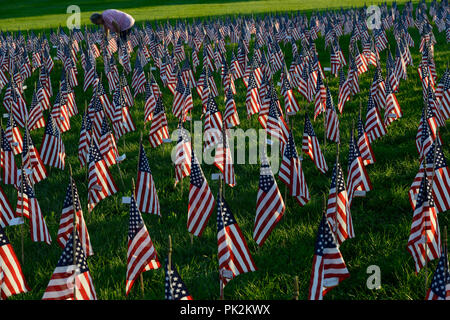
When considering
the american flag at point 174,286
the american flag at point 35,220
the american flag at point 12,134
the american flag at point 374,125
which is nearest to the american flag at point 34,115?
the american flag at point 12,134

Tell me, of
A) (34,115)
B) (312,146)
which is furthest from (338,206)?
(34,115)

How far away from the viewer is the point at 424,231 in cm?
606

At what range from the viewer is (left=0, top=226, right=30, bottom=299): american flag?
19.0 feet

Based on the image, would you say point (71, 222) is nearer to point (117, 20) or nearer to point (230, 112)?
point (230, 112)

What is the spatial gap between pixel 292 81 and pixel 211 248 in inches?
419

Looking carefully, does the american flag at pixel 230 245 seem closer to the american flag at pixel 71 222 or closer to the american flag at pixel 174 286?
the american flag at pixel 174 286

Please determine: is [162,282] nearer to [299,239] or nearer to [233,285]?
[233,285]

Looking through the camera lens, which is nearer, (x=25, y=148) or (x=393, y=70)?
(x=25, y=148)

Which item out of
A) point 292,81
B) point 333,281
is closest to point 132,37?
point 292,81

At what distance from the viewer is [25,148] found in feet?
31.2

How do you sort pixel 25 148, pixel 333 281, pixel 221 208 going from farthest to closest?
1. pixel 25 148
2. pixel 221 208
3. pixel 333 281

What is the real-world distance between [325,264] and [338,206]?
1463 millimetres

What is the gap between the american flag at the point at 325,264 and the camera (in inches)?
205

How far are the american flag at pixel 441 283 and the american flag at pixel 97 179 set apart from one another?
5.51 meters
